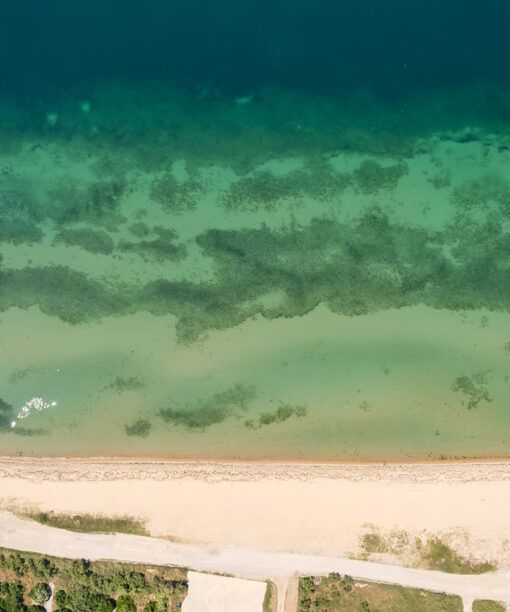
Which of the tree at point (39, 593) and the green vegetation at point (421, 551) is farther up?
the green vegetation at point (421, 551)

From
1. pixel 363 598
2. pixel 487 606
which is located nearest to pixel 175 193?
pixel 363 598

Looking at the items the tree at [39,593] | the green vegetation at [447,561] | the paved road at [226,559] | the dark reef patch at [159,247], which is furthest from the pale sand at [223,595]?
the dark reef patch at [159,247]

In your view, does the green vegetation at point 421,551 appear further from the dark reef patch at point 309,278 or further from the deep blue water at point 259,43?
the deep blue water at point 259,43

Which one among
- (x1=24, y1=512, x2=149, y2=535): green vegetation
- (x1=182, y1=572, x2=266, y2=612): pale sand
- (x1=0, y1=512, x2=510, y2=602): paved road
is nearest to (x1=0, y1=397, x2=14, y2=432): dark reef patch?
(x1=0, y1=512, x2=510, y2=602): paved road

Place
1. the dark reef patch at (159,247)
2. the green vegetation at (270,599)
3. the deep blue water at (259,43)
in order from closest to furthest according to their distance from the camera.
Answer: the green vegetation at (270,599) → the dark reef patch at (159,247) → the deep blue water at (259,43)

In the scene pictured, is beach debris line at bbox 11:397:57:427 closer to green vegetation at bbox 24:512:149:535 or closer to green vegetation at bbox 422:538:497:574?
green vegetation at bbox 24:512:149:535

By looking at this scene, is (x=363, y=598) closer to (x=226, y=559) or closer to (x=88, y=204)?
(x=226, y=559)
